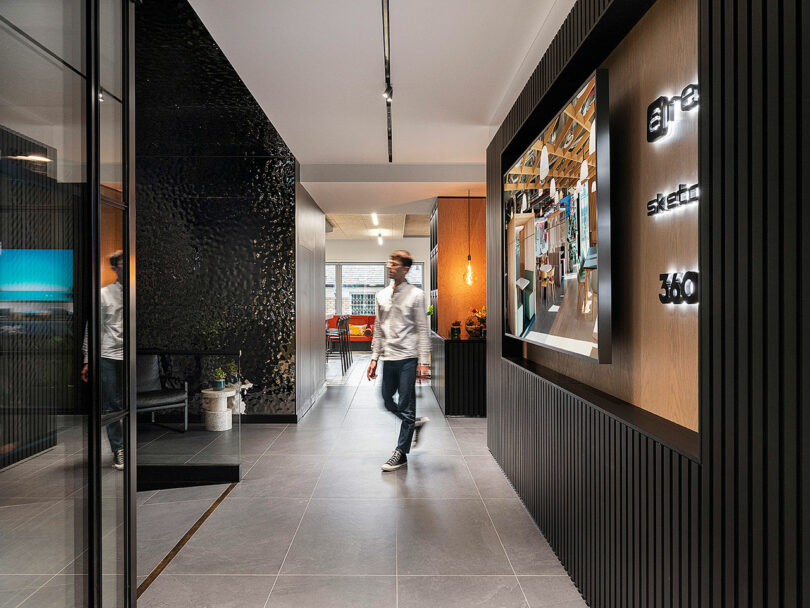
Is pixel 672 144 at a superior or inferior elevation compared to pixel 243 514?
superior

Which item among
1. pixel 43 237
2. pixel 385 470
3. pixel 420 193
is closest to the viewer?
pixel 43 237

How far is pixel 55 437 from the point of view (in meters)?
1.50

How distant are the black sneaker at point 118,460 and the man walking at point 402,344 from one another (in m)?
2.19

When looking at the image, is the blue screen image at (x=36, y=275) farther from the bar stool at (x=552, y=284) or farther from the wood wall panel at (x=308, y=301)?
the wood wall panel at (x=308, y=301)

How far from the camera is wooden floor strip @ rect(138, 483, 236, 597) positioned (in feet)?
7.43

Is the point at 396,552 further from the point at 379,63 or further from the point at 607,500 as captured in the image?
the point at 379,63

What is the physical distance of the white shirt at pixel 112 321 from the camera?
1.74 m

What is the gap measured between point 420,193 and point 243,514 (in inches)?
182

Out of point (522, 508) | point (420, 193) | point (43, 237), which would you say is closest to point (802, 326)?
point (43, 237)

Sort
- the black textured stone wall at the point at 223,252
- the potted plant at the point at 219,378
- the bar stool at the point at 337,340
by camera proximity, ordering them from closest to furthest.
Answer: the potted plant at the point at 219,378 → the black textured stone wall at the point at 223,252 → the bar stool at the point at 337,340

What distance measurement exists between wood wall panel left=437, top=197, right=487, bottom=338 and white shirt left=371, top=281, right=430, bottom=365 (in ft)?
9.08

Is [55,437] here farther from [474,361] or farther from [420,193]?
[420,193]

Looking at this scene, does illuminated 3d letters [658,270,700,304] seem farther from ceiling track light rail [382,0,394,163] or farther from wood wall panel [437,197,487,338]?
wood wall panel [437,197,487,338]

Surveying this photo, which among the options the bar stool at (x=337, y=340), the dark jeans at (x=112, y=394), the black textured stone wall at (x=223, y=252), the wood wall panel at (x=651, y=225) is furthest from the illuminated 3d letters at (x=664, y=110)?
the bar stool at (x=337, y=340)
